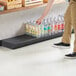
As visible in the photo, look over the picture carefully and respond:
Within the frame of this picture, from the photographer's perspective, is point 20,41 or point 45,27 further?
point 45,27

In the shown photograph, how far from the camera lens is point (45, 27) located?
491cm

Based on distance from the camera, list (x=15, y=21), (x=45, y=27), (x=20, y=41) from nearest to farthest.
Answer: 1. (x=20, y=41)
2. (x=15, y=21)
3. (x=45, y=27)

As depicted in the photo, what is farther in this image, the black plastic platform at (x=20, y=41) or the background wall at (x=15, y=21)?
the background wall at (x=15, y=21)

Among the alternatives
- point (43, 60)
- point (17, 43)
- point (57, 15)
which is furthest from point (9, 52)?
point (57, 15)

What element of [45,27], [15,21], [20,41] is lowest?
[20,41]

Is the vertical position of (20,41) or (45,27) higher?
(45,27)

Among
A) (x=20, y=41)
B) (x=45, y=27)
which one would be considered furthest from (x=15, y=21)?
(x=45, y=27)

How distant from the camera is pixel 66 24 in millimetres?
4219

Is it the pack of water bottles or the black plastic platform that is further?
the pack of water bottles

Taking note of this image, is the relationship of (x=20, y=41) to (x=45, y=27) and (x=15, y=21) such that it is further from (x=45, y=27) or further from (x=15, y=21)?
(x=45, y=27)

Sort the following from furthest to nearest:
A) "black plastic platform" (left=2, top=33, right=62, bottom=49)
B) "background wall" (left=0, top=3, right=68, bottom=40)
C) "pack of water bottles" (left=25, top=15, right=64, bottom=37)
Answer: "pack of water bottles" (left=25, top=15, right=64, bottom=37), "background wall" (left=0, top=3, right=68, bottom=40), "black plastic platform" (left=2, top=33, right=62, bottom=49)

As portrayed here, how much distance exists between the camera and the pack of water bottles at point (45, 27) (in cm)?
484

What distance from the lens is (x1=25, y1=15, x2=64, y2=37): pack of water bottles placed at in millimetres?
4835

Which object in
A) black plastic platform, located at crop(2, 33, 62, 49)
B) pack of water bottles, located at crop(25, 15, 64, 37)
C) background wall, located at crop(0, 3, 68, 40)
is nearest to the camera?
black plastic platform, located at crop(2, 33, 62, 49)
